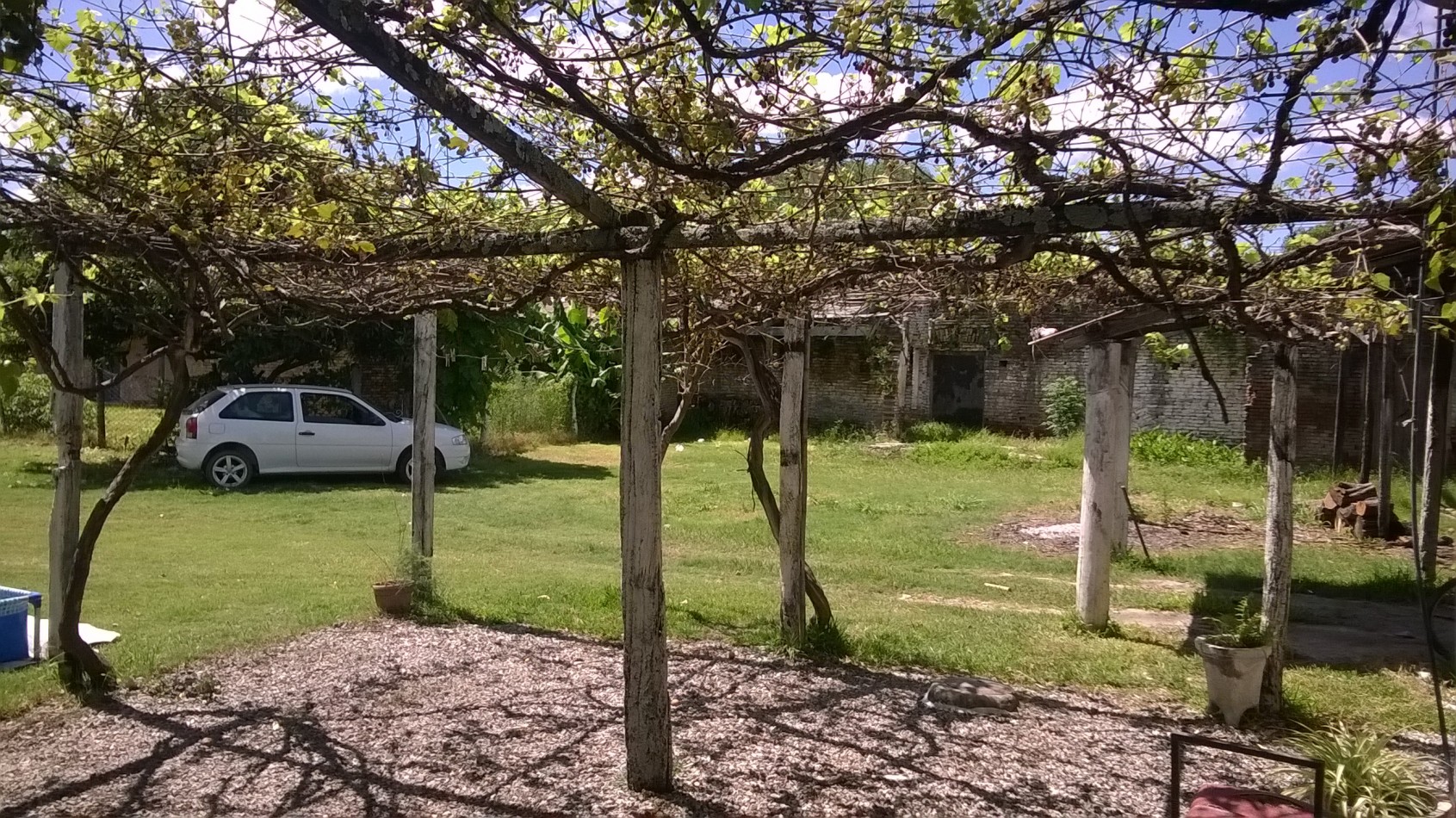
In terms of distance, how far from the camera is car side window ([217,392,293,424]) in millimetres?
14672

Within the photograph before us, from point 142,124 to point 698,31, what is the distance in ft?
8.01

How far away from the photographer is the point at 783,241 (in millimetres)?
4121

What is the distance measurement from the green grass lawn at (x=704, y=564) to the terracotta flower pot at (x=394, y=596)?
0.77 ft

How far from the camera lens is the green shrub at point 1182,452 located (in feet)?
57.8

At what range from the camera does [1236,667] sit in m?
5.40

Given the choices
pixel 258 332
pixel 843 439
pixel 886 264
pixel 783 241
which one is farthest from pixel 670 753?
pixel 843 439

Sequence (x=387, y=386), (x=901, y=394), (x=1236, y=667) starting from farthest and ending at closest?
1. (x=901, y=394)
2. (x=387, y=386)
3. (x=1236, y=667)

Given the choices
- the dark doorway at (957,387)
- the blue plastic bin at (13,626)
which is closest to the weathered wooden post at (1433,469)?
the blue plastic bin at (13,626)

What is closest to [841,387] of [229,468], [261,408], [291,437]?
[291,437]

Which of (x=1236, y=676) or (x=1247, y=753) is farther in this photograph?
(x=1236, y=676)

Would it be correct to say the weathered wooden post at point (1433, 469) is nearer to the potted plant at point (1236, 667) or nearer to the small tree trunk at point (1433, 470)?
the small tree trunk at point (1433, 470)

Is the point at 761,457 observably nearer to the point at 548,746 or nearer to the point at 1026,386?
the point at 548,746

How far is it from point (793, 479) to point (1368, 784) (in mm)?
3408

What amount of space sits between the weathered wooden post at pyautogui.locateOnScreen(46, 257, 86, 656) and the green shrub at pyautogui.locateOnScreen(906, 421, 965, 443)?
17223 mm
